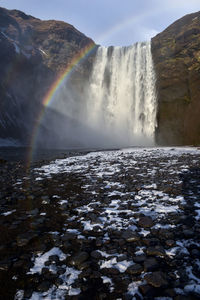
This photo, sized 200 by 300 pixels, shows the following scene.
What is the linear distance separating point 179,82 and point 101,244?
118ft

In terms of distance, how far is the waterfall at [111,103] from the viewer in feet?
126

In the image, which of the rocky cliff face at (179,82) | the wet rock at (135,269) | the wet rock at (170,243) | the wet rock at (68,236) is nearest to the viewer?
the wet rock at (135,269)

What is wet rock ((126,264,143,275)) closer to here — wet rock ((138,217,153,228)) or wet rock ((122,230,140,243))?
wet rock ((122,230,140,243))

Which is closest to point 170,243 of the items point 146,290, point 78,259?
point 146,290

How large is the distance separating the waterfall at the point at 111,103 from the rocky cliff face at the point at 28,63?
176 inches

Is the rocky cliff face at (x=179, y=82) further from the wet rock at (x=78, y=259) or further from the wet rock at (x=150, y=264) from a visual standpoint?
the wet rock at (x=78, y=259)

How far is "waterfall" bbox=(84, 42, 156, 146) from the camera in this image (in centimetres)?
3812

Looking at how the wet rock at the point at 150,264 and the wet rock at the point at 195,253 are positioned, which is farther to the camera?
the wet rock at the point at 195,253

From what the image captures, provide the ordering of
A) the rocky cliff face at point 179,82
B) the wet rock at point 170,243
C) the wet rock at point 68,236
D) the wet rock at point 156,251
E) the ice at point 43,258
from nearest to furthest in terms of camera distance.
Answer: the ice at point 43,258 < the wet rock at point 156,251 < the wet rock at point 170,243 < the wet rock at point 68,236 < the rocky cliff face at point 179,82

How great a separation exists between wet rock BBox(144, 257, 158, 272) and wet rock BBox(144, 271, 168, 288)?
0.43 ft

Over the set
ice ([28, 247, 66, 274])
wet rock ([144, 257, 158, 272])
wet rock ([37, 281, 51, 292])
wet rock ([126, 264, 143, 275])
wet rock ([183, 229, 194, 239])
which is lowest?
ice ([28, 247, 66, 274])

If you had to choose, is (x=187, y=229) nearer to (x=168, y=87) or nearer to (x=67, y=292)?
(x=67, y=292)

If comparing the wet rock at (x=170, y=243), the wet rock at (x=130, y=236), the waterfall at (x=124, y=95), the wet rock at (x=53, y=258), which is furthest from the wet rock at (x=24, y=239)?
the waterfall at (x=124, y=95)

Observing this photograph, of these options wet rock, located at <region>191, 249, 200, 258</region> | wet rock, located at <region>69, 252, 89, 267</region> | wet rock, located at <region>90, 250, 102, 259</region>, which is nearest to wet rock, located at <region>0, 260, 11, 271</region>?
wet rock, located at <region>69, 252, 89, 267</region>
